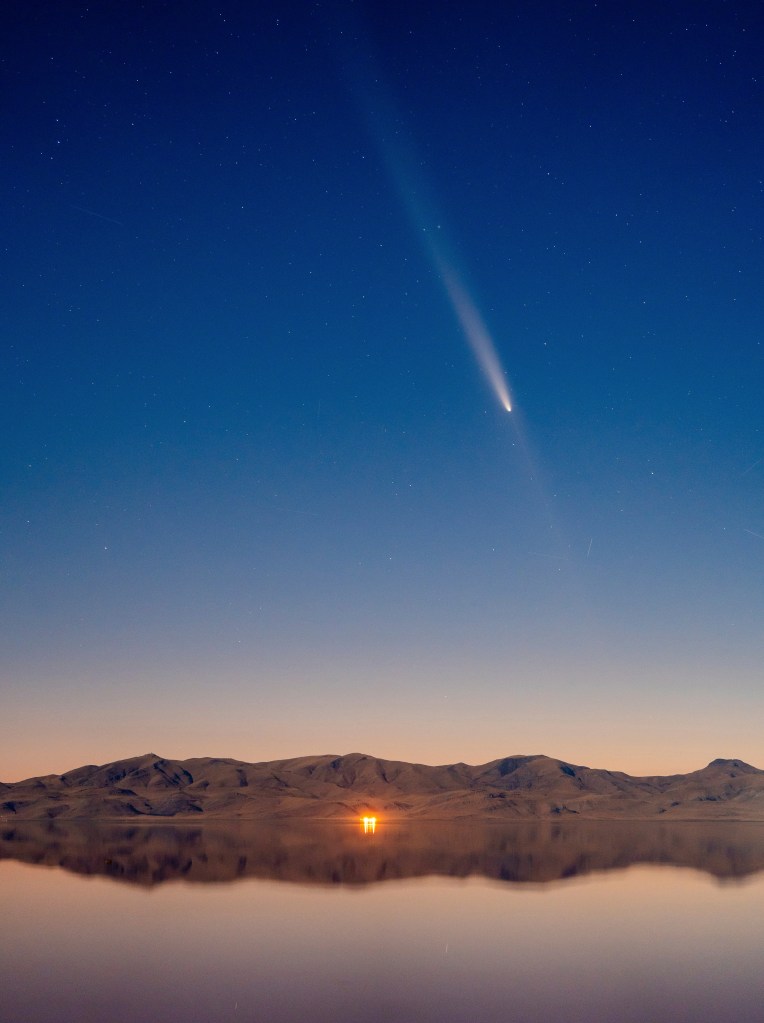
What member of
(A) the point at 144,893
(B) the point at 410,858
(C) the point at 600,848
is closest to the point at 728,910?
(A) the point at 144,893

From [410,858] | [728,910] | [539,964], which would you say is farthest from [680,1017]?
[410,858]

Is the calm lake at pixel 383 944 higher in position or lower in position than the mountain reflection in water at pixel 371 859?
higher

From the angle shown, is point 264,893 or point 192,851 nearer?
point 264,893

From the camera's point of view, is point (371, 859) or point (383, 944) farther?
point (371, 859)

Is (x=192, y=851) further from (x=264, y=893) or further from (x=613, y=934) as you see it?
(x=613, y=934)

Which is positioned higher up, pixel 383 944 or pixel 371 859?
pixel 383 944

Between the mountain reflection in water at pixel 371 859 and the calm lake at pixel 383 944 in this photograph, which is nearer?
the calm lake at pixel 383 944

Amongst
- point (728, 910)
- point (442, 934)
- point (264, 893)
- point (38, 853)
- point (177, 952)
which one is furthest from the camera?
point (38, 853)

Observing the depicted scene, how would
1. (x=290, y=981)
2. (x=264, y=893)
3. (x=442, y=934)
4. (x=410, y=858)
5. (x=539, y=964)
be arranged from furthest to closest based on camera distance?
1. (x=410, y=858)
2. (x=264, y=893)
3. (x=442, y=934)
4. (x=539, y=964)
5. (x=290, y=981)
